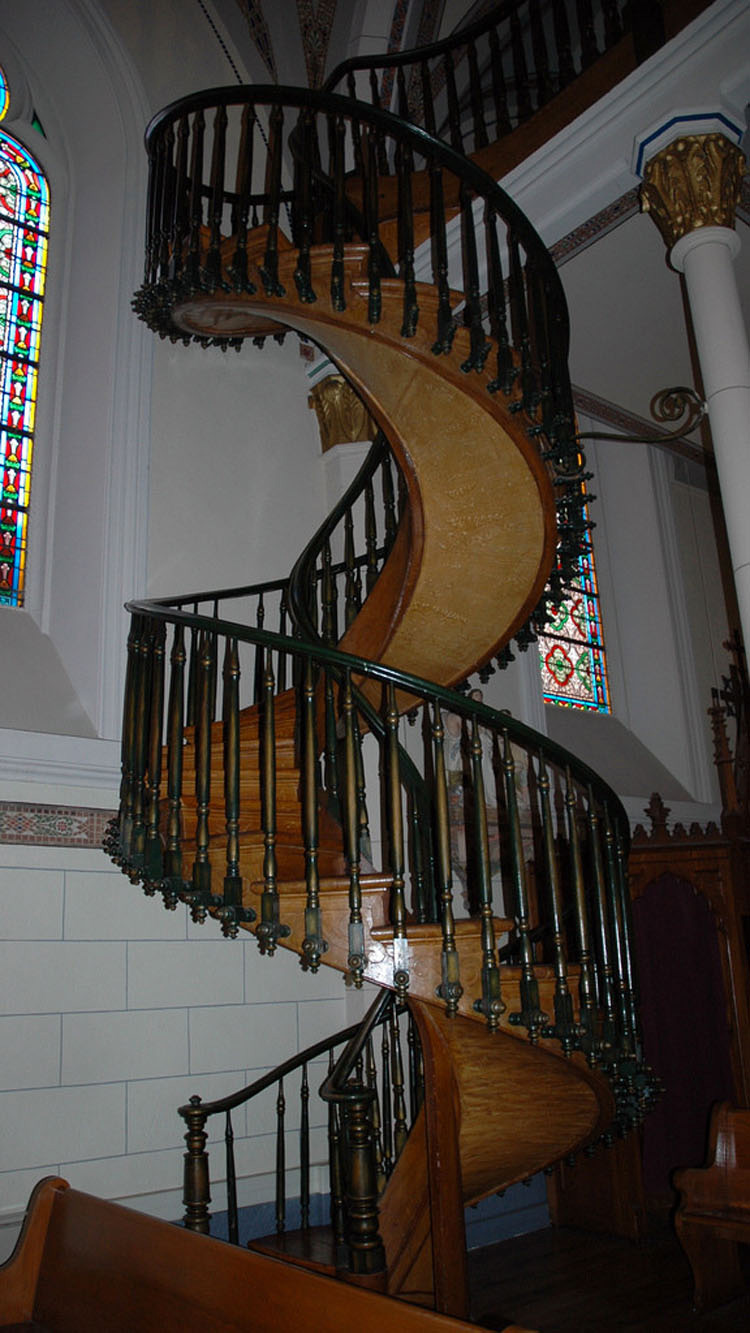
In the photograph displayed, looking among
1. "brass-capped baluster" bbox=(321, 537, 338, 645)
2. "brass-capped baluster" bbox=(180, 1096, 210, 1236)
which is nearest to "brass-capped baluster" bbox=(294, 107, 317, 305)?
"brass-capped baluster" bbox=(321, 537, 338, 645)

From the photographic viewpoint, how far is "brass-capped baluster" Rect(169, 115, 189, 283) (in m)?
3.70

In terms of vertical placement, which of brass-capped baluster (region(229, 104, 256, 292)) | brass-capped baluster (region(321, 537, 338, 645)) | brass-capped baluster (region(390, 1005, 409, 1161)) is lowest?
brass-capped baluster (region(390, 1005, 409, 1161))

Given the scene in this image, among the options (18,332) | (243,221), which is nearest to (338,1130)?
(243,221)

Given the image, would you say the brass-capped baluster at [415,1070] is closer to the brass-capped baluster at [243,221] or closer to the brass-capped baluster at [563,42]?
the brass-capped baluster at [243,221]

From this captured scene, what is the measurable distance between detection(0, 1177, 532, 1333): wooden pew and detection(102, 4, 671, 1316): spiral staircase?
2.72ft

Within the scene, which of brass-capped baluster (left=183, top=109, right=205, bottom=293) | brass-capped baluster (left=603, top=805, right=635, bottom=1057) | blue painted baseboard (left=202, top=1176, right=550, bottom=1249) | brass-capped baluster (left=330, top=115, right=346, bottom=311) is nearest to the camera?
brass-capped baluster (left=603, top=805, right=635, bottom=1057)

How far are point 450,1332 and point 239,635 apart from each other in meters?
2.01

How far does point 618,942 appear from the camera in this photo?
306 centimetres

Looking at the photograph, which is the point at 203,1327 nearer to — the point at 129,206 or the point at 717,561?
the point at 129,206

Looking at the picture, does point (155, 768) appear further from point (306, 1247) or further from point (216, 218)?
point (216, 218)

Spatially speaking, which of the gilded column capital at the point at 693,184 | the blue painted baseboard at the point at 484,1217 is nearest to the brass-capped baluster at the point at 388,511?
the gilded column capital at the point at 693,184

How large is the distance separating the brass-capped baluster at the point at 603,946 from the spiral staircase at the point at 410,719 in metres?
0.01

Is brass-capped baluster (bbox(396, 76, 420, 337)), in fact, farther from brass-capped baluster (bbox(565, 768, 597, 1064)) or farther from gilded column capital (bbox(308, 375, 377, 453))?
brass-capped baluster (bbox(565, 768, 597, 1064))

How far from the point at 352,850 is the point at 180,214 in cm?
261
